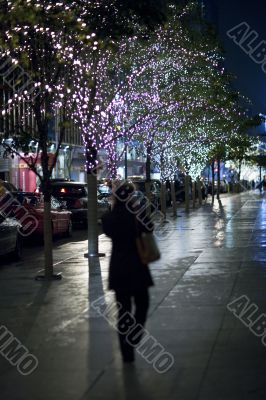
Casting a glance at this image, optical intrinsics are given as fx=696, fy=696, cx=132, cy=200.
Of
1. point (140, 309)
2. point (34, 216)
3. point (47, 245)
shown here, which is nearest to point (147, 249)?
point (140, 309)

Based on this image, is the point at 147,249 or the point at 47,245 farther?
the point at 47,245

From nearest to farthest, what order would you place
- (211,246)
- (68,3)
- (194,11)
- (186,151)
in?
(68,3), (211,246), (194,11), (186,151)

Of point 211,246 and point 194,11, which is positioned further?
point 194,11

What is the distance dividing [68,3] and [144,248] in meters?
4.80

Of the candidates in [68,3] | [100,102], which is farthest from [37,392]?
[100,102]

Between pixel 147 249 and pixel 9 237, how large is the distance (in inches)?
338

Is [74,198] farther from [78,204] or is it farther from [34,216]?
[34,216]

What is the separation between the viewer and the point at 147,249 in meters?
6.45

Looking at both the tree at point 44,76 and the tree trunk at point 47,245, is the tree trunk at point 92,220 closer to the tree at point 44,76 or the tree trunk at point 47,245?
the tree at point 44,76

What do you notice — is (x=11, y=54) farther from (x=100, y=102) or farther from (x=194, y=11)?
(x=194, y=11)

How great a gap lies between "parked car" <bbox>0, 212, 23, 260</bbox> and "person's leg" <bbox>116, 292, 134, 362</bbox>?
7715 millimetres

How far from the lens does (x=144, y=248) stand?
6.48 m

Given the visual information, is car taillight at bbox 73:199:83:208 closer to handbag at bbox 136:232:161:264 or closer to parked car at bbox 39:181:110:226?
parked car at bbox 39:181:110:226

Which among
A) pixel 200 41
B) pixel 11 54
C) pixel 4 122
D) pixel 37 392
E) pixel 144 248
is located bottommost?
pixel 37 392
